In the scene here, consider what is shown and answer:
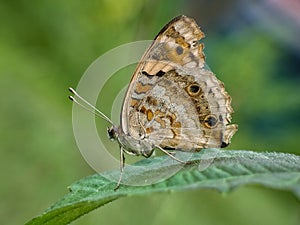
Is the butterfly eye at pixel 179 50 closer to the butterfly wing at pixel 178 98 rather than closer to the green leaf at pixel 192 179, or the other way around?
the butterfly wing at pixel 178 98

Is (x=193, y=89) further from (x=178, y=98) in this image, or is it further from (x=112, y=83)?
(x=112, y=83)

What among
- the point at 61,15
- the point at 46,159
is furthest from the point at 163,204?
the point at 61,15

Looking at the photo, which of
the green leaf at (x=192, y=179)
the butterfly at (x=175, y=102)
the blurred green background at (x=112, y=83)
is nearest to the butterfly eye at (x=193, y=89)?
the butterfly at (x=175, y=102)

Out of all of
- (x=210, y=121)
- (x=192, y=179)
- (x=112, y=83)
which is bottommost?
(x=192, y=179)

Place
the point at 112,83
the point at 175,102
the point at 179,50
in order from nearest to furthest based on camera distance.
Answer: the point at 179,50, the point at 175,102, the point at 112,83

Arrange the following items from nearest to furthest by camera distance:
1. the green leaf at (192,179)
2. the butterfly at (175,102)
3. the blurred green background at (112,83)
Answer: the green leaf at (192,179)
the butterfly at (175,102)
the blurred green background at (112,83)

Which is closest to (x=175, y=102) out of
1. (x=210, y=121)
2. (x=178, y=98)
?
(x=178, y=98)

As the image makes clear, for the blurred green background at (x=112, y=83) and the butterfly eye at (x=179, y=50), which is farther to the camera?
the blurred green background at (x=112, y=83)

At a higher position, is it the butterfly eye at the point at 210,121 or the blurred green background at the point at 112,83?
the blurred green background at the point at 112,83

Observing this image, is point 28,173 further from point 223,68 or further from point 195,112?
point 195,112

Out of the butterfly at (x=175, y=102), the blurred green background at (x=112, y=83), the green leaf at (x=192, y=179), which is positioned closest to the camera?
the green leaf at (x=192, y=179)
